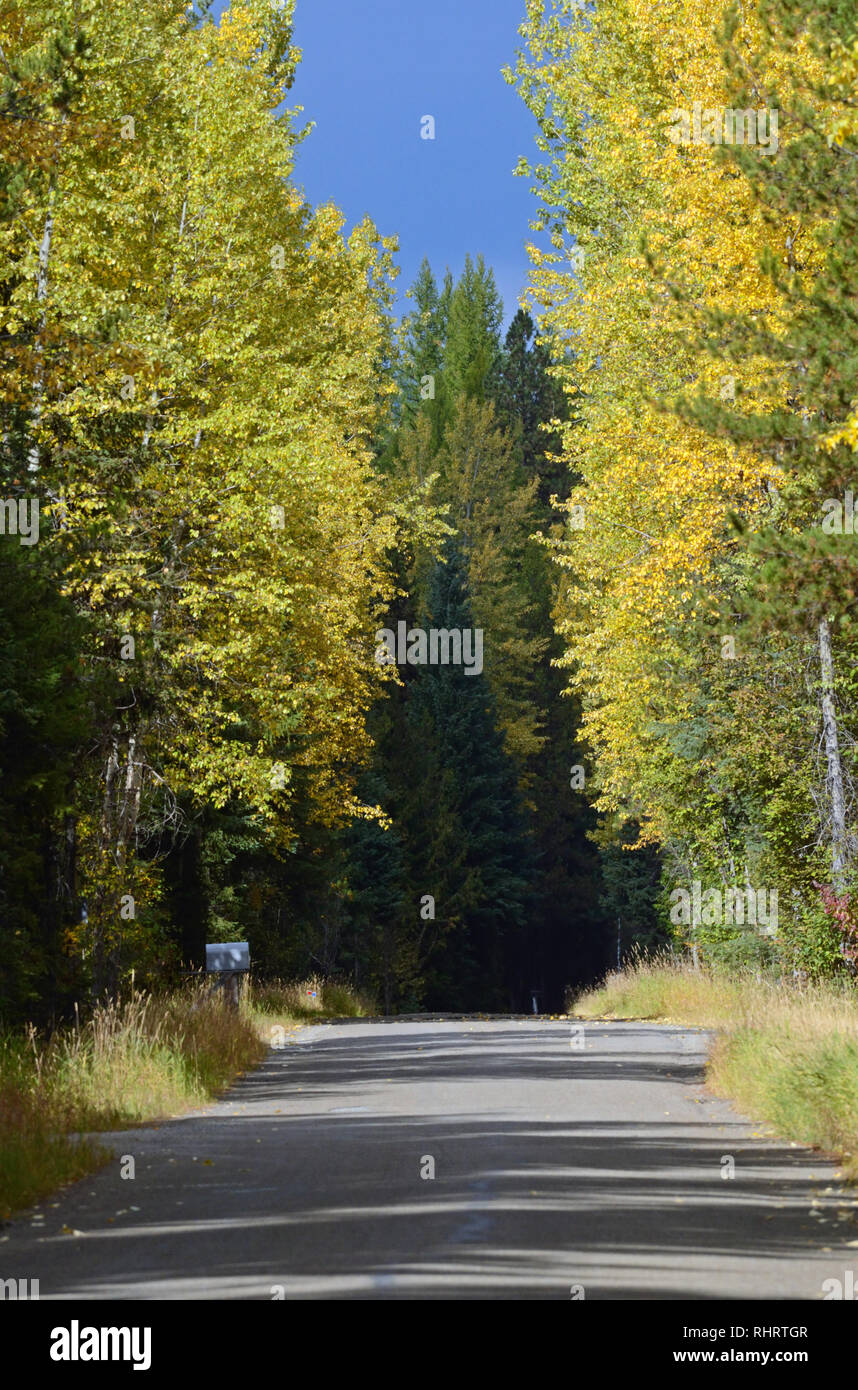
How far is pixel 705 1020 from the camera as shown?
3272 cm

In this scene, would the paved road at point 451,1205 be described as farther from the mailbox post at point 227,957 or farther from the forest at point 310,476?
the mailbox post at point 227,957

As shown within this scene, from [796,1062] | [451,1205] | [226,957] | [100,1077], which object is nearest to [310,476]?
[226,957]

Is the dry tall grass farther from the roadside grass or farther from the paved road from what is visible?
the roadside grass

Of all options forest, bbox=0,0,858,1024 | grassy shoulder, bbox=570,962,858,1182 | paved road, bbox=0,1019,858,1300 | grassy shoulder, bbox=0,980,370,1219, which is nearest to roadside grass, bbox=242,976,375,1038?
forest, bbox=0,0,858,1024

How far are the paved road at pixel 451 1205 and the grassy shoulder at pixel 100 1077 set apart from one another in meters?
0.33

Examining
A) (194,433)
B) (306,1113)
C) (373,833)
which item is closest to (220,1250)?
(306,1113)

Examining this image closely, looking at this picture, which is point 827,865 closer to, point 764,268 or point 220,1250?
point 764,268

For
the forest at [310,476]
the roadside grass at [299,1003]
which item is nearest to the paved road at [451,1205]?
the forest at [310,476]

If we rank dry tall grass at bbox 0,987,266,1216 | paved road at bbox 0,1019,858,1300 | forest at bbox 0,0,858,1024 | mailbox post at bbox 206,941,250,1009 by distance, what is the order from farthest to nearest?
1. mailbox post at bbox 206,941,250,1009
2. forest at bbox 0,0,858,1024
3. dry tall grass at bbox 0,987,266,1216
4. paved road at bbox 0,1019,858,1300

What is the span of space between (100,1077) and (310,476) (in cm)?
1189

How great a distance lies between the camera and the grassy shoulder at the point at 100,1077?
1367cm

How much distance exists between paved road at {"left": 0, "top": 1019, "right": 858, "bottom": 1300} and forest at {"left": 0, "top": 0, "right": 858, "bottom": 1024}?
211 inches

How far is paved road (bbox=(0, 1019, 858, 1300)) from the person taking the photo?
916 centimetres

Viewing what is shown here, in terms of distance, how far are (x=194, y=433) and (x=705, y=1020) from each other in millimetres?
13170
